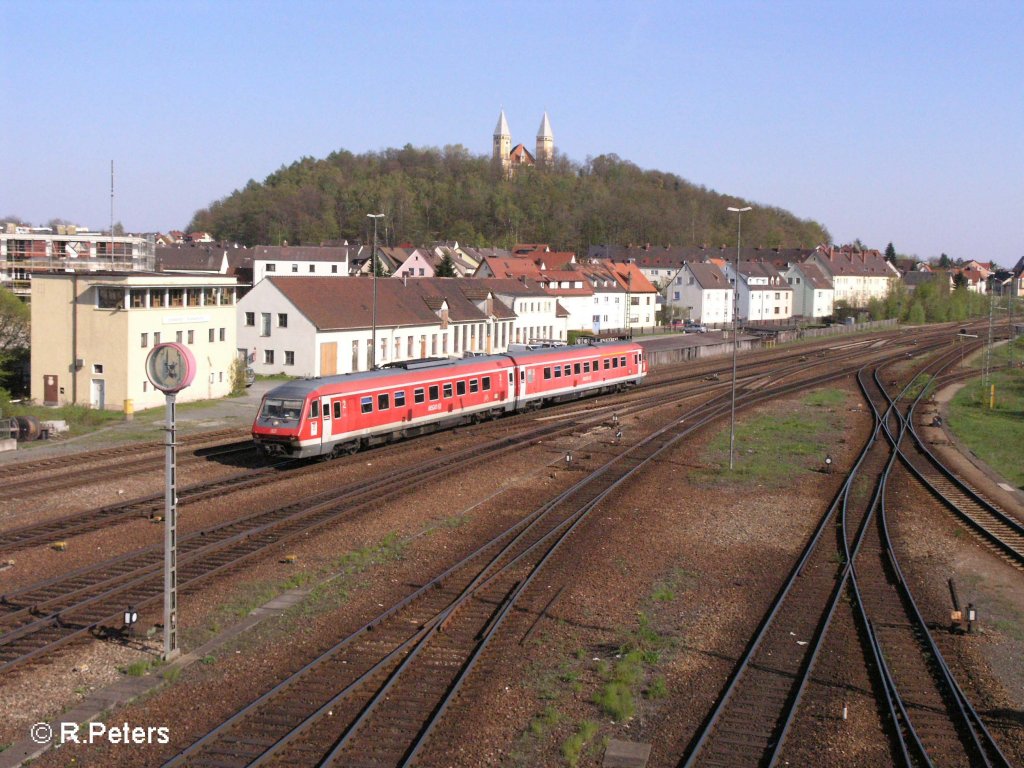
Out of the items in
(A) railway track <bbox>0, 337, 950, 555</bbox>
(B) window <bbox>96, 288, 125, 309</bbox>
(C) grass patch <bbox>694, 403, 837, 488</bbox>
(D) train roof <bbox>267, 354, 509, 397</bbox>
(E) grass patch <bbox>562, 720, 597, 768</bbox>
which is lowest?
(E) grass patch <bbox>562, 720, 597, 768</bbox>

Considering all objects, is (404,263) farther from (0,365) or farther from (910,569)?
(910,569)

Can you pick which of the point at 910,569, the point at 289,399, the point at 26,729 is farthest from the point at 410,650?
the point at 289,399

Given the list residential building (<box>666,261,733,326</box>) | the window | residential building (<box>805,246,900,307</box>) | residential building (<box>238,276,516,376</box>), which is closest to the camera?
the window

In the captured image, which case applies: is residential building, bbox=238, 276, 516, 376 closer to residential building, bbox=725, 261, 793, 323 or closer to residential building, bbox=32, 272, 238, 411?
residential building, bbox=32, 272, 238, 411

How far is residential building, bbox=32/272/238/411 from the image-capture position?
124ft

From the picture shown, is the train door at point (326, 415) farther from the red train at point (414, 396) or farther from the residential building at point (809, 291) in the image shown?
the residential building at point (809, 291)

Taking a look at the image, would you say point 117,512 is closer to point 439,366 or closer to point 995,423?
point 439,366

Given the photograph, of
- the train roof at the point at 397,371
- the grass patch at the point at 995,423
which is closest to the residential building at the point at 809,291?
the grass patch at the point at 995,423

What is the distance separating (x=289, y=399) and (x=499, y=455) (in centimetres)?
679

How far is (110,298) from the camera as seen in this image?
38.1 m

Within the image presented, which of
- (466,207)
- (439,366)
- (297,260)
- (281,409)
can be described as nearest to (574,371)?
(439,366)

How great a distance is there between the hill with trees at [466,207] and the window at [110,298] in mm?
95805

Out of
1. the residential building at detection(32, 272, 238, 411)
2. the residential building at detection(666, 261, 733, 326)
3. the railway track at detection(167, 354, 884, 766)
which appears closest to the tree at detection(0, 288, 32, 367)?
the residential building at detection(32, 272, 238, 411)

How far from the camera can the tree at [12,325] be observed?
145ft
